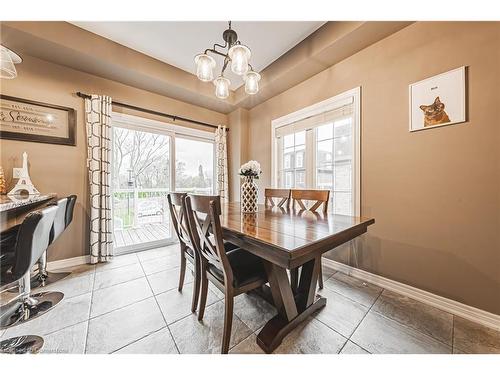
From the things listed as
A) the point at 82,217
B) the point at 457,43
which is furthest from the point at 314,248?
the point at 82,217

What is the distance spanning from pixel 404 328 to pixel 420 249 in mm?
708

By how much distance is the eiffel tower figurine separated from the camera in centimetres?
192

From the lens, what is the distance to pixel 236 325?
1327mm

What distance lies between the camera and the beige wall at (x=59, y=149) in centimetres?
202

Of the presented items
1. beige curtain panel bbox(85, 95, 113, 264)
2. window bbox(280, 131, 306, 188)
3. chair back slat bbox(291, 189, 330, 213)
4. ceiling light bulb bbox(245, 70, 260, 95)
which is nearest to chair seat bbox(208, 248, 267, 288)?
chair back slat bbox(291, 189, 330, 213)

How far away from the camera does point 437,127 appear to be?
1.54 meters

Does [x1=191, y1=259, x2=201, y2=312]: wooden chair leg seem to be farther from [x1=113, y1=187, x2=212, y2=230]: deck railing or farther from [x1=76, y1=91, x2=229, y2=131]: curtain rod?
[x1=76, y1=91, x2=229, y2=131]: curtain rod

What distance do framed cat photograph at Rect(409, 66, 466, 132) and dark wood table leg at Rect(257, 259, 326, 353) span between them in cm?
153

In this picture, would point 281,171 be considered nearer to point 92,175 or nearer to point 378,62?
point 378,62

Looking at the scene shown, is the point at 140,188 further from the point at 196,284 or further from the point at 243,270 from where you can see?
the point at 243,270

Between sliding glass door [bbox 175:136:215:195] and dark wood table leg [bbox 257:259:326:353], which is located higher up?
sliding glass door [bbox 175:136:215:195]

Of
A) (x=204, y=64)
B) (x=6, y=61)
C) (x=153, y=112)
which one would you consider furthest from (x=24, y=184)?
(x=204, y=64)

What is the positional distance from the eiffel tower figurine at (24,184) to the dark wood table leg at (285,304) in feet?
8.66

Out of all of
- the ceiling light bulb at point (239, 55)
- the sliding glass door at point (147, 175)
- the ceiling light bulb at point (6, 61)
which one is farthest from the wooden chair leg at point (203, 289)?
the ceiling light bulb at point (6, 61)
